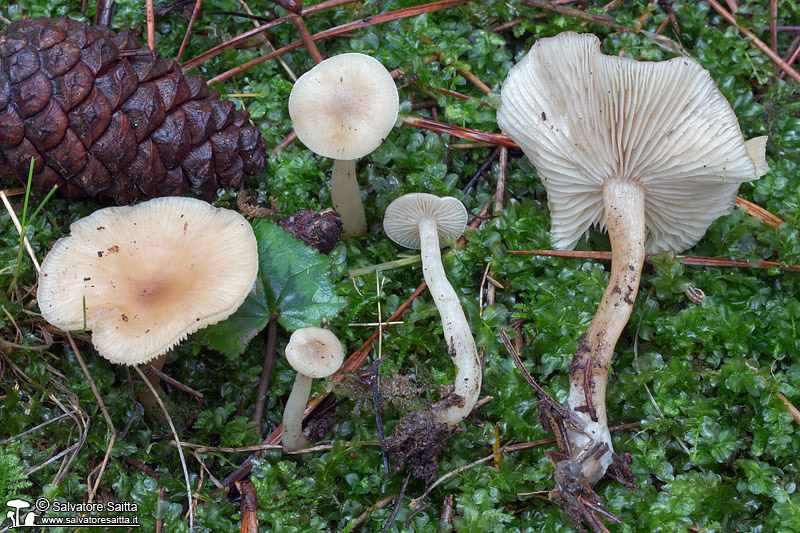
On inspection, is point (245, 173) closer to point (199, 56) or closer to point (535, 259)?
point (199, 56)

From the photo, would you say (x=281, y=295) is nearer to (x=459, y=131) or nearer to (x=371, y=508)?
(x=371, y=508)

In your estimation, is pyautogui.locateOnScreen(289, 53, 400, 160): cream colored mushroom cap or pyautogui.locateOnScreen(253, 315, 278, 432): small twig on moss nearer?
pyautogui.locateOnScreen(289, 53, 400, 160): cream colored mushroom cap

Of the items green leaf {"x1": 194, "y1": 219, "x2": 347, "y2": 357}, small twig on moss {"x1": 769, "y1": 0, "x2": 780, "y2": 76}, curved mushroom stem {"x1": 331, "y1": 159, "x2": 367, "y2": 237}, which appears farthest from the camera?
small twig on moss {"x1": 769, "y1": 0, "x2": 780, "y2": 76}

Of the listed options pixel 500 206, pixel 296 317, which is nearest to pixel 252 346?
pixel 296 317

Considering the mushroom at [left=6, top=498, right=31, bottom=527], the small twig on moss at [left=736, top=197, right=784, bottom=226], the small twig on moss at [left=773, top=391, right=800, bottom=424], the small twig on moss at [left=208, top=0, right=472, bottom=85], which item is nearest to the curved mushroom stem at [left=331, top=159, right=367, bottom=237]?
the small twig on moss at [left=208, top=0, right=472, bottom=85]

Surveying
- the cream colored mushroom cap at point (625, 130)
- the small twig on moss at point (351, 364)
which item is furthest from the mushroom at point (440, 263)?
the cream colored mushroom cap at point (625, 130)

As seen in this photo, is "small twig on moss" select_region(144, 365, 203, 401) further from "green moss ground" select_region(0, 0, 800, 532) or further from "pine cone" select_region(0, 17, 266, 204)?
"pine cone" select_region(0, 17, 266, 204)
